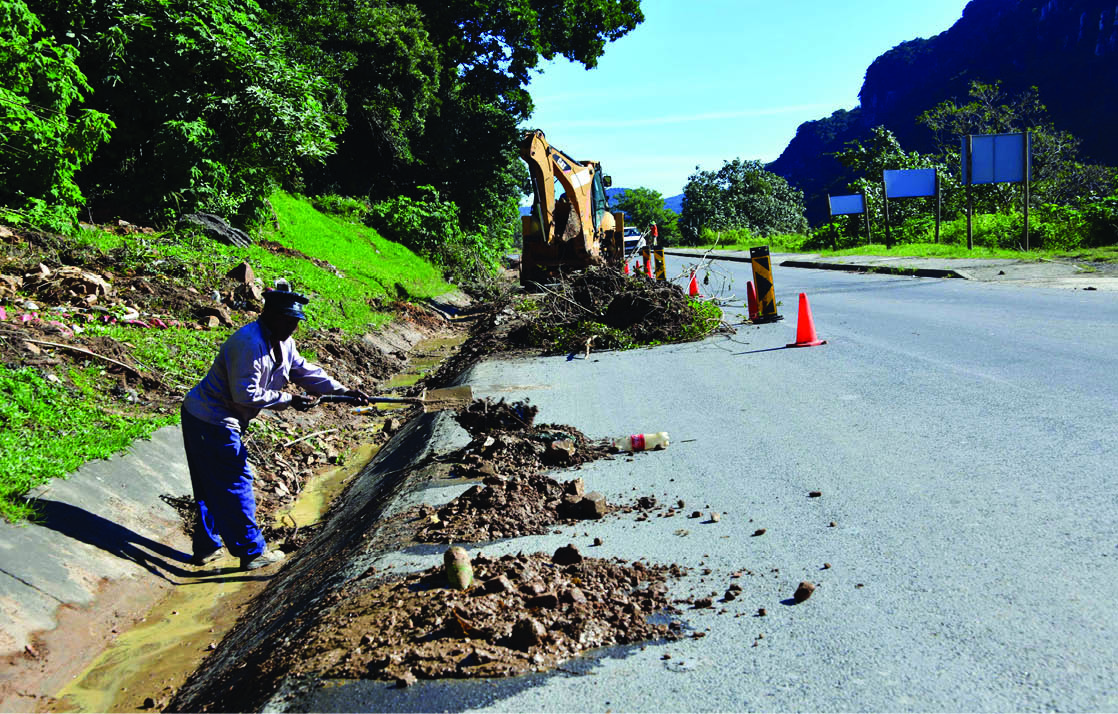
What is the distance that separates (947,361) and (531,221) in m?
13.3

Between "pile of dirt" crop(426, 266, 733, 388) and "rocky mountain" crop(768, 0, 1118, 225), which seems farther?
"rocky mountain" crop(768, 0, 1118, 225)

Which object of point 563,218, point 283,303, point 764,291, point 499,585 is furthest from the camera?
point 563,218

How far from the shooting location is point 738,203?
84.4 m

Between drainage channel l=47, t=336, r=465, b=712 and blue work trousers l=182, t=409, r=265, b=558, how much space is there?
0.85ft

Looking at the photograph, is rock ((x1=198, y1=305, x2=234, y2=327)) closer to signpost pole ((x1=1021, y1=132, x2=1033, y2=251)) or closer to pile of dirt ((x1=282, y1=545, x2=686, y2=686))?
pile of dirt ((x1=282, y1=545, x2=686, y2=686))

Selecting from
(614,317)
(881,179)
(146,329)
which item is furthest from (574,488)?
(881,179)

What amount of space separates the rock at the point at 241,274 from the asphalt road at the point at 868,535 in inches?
217

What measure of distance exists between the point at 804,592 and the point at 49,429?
18.7 ft

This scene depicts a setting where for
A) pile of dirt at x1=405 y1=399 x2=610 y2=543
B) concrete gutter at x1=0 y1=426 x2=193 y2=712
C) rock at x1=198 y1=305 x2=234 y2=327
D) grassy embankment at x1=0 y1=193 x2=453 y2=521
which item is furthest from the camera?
rock at x1=198 y1=305 x2=234 y2=327

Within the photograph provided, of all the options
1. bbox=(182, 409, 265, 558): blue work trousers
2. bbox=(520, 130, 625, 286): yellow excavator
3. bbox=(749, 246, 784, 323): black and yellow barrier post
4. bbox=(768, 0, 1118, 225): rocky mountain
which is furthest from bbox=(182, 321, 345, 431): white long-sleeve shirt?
bbox=(768, 0, 1118, 225): rocky mountain

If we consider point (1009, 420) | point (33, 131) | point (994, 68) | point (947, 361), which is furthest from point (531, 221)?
point (994, 68)

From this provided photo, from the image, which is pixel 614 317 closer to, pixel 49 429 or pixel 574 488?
pixel 574 488

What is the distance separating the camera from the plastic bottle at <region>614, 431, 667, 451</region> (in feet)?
21.3

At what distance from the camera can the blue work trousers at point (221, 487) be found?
5922 millimetres
